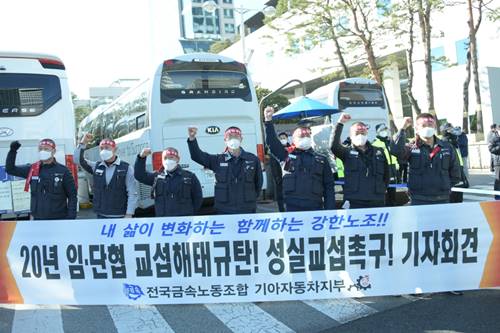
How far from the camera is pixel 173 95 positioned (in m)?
10.6

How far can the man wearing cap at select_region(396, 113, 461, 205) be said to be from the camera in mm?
5992

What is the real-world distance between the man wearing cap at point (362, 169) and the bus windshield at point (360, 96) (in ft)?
33.7

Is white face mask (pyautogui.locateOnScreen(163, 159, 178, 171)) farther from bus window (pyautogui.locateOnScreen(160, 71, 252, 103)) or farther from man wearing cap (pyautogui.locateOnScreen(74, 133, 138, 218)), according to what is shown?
bus window (pyautogui.locateOnScreen(160, 71, 252, 103))

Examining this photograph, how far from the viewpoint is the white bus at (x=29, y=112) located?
9023 mm

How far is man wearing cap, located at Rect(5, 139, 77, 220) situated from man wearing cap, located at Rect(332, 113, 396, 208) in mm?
3236

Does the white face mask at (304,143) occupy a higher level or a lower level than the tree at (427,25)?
lower

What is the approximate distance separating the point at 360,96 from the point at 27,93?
34.1 feet

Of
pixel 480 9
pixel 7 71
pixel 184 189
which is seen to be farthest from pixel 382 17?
pixel 184 189

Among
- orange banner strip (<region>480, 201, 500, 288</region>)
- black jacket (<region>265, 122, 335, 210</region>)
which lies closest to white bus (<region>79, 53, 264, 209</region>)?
black jacket (<region>265, 122, 335, 210</region>)

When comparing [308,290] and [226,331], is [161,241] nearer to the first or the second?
[226,331]

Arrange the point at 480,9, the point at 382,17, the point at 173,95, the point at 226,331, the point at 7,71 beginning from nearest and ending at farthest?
the point at 226,331, the point at 7,71, the point at 173,95, the point at 480,9, the point at 382,17

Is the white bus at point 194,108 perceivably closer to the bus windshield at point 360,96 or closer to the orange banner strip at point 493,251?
the bus windshield at point 360,96

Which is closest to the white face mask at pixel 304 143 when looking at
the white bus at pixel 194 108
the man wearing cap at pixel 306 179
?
the man wearing cap at pixel 306 179

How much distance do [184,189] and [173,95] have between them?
16.0ft
